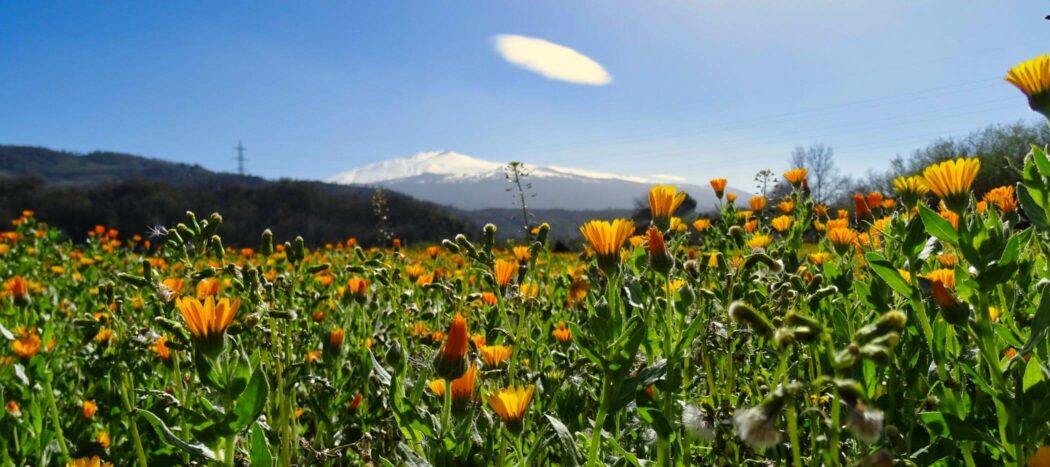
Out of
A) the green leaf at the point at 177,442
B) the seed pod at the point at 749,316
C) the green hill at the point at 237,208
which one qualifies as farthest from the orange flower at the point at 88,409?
the green hill at the point at 237,208

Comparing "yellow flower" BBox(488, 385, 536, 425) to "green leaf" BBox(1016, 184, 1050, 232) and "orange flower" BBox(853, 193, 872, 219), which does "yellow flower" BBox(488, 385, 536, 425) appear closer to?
"green leaf" BBox(1016, 184, 1050, 232)

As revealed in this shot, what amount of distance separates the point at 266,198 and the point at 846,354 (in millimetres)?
33308

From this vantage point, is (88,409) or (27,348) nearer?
(27,348)

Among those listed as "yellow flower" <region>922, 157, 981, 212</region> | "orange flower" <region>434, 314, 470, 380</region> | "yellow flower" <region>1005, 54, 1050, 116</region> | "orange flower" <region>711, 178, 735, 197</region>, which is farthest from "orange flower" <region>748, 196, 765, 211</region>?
"orange flower" <region>434, 314, 470, 380</region>

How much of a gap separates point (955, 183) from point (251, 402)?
160 cm

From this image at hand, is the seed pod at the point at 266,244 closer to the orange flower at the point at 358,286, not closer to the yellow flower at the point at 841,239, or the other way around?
the orange flower at the point at 358,286

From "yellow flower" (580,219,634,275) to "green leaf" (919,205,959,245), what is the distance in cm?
65

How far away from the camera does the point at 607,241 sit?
5.26 ft

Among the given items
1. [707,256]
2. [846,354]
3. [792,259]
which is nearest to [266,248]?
[707,256]

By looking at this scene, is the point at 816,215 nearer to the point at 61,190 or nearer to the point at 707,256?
the point at 707,256

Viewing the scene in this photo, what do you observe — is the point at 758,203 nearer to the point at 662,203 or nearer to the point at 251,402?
the point at 662,203

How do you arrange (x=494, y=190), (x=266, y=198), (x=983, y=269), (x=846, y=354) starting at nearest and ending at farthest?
1. (x=846, y=354)
2. (x=983, y=269)
3. (x=266, y=198)
4. (x=494, y=190)

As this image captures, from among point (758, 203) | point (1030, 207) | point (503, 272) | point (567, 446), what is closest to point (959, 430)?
point (1030, 207)

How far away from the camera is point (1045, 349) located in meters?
1.52
